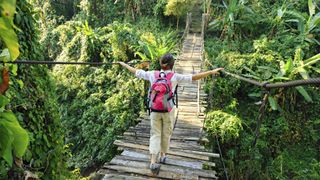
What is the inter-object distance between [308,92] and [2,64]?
25.4 ft

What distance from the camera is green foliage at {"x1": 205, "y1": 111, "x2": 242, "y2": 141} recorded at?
5.48m

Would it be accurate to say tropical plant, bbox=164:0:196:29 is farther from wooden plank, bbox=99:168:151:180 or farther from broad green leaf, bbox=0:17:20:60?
broad green leaf, bbox=0:17:20:60

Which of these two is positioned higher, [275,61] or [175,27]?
[175,27]

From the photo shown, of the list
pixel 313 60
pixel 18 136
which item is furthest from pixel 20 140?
pixel 313 60

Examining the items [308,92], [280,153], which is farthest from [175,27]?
[280,153]

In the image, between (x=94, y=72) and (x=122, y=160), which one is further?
(x=94, y=72)

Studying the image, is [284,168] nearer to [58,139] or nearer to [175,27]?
[58,139]

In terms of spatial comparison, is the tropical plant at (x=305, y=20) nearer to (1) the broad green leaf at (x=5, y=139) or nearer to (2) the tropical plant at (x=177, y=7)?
(2) the tropical plant at (x=177, y=7)

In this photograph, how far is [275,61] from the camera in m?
7.99

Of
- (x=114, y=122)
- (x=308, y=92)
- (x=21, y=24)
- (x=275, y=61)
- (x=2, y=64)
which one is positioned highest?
(x=21, y=24)

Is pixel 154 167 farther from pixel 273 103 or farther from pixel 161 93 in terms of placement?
pixel 273 103

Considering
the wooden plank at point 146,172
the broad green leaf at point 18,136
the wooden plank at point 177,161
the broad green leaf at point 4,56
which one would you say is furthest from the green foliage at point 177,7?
the broad green leaf at point 18,136

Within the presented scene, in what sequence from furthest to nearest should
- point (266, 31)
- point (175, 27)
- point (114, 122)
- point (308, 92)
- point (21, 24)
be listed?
point (175, 27), point (266, 31), point (308, 92), point (114, 122), point (21, 24)

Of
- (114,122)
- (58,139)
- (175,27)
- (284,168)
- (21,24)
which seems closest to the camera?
(21,24)
